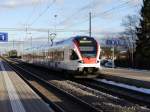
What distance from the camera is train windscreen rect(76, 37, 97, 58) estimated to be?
3369 centimetres

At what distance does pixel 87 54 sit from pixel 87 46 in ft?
2.44

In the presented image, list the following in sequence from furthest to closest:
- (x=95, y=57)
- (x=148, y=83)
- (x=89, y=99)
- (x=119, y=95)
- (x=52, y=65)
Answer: (x=52, y=65)
(x=95, y=57)
(x=148, y=83)
(x=119, y=95)
(x=89, y=99)

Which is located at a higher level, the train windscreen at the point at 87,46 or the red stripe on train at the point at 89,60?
the train windscreen at the point at 87,46

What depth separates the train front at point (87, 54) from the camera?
33.3m

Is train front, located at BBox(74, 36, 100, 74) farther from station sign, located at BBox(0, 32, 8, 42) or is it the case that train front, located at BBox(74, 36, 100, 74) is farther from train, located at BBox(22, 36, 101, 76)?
station sign, located at BBox(0, 32, 8, 42)

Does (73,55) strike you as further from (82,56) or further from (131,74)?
(131,74)

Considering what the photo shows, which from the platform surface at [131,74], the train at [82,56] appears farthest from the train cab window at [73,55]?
the platform surface at [131,74]

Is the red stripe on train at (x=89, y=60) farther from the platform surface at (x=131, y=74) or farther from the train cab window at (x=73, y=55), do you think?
the platform surface at (x=131, y=74)

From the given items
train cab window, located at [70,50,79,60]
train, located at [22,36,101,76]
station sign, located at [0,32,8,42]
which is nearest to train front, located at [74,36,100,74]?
train, located at [22,36,101,76]

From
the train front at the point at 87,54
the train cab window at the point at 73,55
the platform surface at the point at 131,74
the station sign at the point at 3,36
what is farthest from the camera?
the station sign at the point at 3,36

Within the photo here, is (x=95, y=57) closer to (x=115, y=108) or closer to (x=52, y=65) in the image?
(x=52, y=65)

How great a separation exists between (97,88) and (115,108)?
11126 millimetres

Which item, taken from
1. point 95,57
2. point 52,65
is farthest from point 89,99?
point 52,65

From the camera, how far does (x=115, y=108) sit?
1725cm
